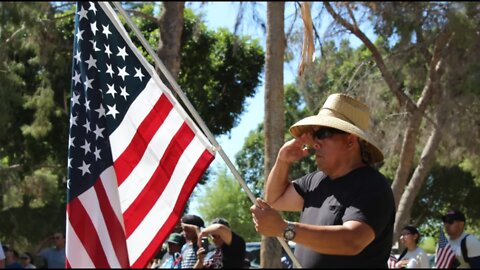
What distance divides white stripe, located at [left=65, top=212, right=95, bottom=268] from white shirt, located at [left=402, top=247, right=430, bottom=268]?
21.3ft

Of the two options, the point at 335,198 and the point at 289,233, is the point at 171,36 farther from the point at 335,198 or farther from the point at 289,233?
the point at 289,233

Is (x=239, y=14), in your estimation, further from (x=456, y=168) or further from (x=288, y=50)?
(x=456, y=168)

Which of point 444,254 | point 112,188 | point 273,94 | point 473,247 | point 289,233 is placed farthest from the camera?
point 273,94

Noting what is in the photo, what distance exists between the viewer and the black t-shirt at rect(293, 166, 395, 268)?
388 centimetres

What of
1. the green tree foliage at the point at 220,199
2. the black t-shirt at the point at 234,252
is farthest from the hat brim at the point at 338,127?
the green tree foliage at the point at 220,199

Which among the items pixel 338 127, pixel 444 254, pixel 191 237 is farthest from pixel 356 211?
pixel 444 254

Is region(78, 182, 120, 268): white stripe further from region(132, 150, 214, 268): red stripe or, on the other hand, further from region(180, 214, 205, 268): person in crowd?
region(180, 214, 205, 268): person in crowd

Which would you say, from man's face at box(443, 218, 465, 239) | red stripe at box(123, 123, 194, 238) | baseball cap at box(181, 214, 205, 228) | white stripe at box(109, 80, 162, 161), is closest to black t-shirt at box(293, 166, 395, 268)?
red stripe at box(123, 123, 194, 238)

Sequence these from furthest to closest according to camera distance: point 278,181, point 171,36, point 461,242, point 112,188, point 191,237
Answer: point 171,36, point 461,242, point 191,237, point 278,181, point 112,188

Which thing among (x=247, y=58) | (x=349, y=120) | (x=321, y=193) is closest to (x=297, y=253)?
(x=321, y=193)

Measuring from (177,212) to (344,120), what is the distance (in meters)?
0.92

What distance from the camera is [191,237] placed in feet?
27.8

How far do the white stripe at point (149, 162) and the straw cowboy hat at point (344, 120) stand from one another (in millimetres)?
609

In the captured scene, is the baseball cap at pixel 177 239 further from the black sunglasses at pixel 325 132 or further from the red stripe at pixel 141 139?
the black sunglasses at pixel 325 132
